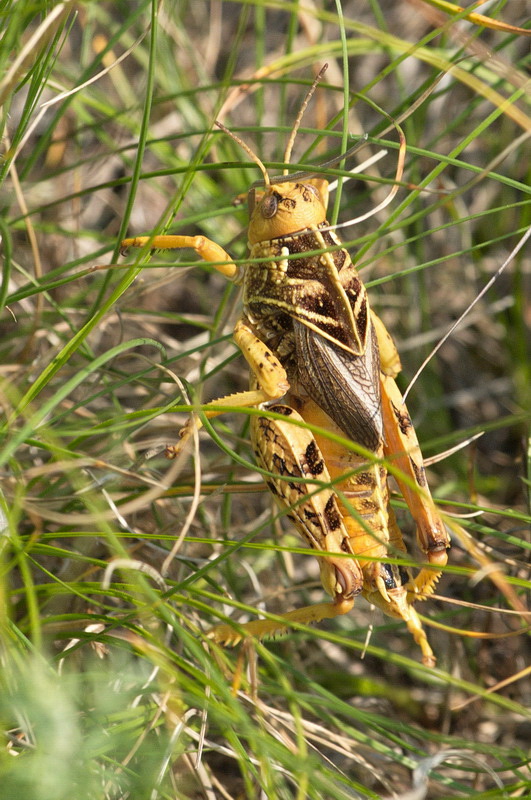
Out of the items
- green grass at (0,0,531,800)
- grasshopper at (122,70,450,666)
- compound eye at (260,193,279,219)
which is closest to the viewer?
green grass at (0,0,531,800)

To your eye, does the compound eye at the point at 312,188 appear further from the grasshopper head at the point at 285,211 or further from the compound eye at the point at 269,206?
the compound eye at the point at 269,206

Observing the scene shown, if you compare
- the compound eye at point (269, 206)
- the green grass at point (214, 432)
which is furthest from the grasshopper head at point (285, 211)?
the green grass at point (214, 432)

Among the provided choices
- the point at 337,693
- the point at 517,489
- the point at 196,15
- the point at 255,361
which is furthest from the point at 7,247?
the point at 196,15

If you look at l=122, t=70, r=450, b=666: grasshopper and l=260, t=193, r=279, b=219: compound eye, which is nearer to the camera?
l=122, t=70, r=450, b=666: grasshopper

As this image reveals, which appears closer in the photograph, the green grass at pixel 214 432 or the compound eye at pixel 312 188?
the green grass at pixel 214 432

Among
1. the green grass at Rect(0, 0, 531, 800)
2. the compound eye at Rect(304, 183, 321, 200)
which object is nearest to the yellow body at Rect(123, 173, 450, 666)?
the compound eye at Rect(304, 183, 321, 200)

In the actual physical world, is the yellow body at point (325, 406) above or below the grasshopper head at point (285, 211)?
below

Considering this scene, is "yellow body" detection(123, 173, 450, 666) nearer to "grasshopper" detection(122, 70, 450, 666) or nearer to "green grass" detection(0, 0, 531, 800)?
"grasshopper" detection(122, 70, 450, 666)

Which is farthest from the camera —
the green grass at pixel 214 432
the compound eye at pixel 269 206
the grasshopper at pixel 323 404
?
the compound eye at pixel 269 206
